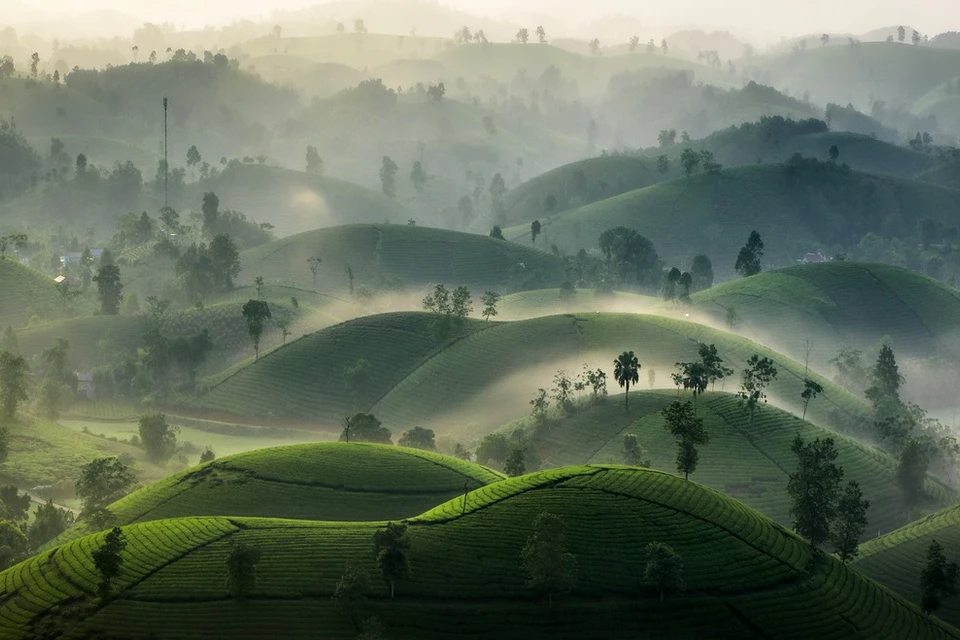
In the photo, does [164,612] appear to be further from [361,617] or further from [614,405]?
[614,405]

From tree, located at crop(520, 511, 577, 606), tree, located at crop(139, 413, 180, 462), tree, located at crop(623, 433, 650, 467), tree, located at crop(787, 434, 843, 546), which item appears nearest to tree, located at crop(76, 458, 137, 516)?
tree, located at crop(139, 413, 180, 462)

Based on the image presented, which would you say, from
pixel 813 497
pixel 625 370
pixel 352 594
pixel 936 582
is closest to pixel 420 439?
pixel 625 370

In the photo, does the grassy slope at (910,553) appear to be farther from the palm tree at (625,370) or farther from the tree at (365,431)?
the tree at (365,431)

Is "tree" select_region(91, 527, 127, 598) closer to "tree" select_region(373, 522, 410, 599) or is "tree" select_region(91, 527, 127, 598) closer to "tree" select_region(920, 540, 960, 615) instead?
"tree" select_region(373, 522, 410, 599)

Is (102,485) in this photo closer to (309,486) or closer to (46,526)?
(46,526)

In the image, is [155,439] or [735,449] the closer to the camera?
[735,449]

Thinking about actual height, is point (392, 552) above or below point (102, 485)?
below

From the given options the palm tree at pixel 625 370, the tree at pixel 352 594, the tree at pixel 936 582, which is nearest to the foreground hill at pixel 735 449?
the palm tree at pixel 625 370

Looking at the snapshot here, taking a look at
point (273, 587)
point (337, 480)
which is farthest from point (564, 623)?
point (337, 480)
